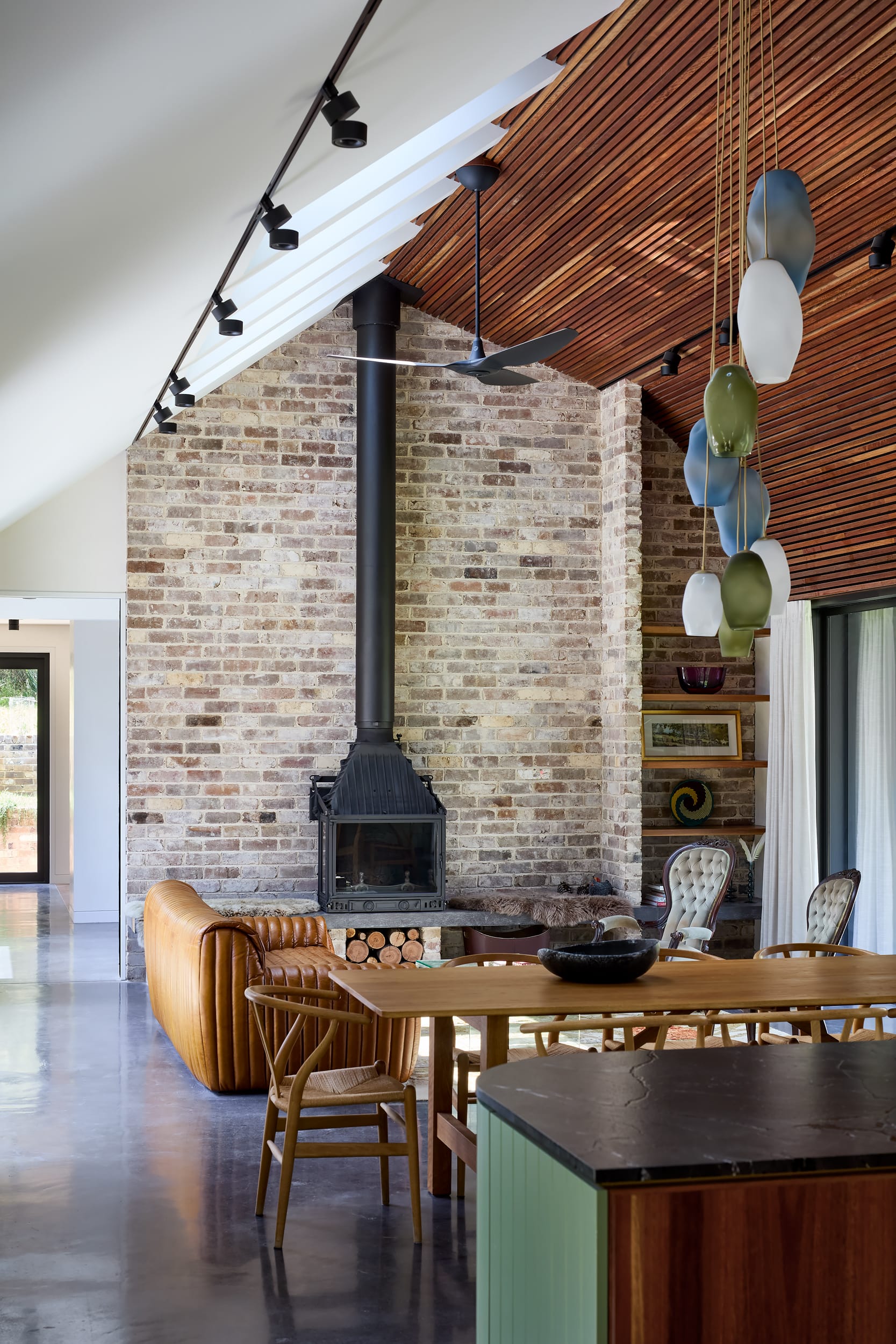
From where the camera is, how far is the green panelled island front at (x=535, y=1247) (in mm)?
1710

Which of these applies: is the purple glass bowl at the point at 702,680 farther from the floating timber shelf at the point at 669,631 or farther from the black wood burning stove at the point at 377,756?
the black wood burning stove at the point at 377,756

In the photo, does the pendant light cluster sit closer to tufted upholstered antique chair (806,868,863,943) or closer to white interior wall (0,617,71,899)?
tufted upholstered antique chair (806,868,863,943)

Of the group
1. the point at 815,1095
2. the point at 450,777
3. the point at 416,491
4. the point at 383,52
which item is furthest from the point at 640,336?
the point at 815,1095

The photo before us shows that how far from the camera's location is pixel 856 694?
7789 mm

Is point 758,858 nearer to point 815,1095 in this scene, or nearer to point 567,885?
point 567,885

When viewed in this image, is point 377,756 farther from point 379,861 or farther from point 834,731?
point 834,731

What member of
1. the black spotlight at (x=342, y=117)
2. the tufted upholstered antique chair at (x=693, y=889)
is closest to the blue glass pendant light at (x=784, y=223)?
the black spotlight at (x=342, y=117)

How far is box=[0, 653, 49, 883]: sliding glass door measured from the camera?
13.8 metres

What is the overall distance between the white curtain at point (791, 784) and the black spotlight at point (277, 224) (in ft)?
15.2

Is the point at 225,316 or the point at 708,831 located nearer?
the point at 225,316

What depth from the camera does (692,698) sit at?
863 centimetres

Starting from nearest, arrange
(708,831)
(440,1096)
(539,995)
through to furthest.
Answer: (539,995) → (440,1096) → (708,831)

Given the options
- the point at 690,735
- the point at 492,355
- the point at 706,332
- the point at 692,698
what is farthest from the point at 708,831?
the point at 492,355

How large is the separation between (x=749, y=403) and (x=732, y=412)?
0.06 m
